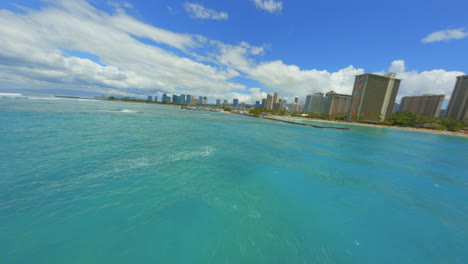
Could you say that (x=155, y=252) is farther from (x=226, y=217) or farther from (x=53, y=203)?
(x=53, y=203)

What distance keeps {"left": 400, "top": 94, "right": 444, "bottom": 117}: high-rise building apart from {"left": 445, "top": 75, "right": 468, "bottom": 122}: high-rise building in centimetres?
2402

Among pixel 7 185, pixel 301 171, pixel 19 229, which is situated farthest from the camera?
pixel 301 171

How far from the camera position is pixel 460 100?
11331cm

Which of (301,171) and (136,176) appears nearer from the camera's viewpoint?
(136,176)

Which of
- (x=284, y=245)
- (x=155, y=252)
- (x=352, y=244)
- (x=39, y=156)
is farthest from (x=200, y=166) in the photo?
(x=39, y=156)

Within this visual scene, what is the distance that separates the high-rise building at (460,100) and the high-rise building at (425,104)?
78.8ft

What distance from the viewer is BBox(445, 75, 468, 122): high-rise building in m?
110

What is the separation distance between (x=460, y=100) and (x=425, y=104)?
40.3 metres

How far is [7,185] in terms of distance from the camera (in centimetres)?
732

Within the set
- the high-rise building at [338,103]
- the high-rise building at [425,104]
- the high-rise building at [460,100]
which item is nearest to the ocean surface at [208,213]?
the high-rise building at [460,100]

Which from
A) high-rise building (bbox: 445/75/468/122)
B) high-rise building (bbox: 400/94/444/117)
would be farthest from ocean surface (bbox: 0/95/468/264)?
high-rise building (bbox: 400/94/444/117)

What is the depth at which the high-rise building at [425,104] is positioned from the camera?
5522 inches

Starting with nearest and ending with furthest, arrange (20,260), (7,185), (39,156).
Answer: (20,260)
(7,185)
(39,156)

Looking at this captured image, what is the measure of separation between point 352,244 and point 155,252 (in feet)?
23.7
